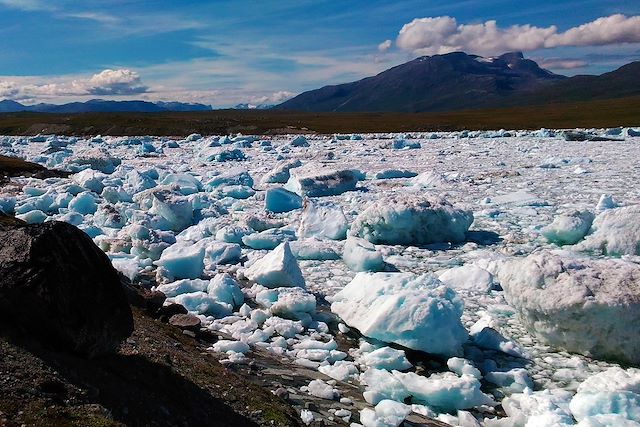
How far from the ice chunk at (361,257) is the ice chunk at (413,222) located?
124cm

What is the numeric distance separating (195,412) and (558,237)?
8207 millimetres

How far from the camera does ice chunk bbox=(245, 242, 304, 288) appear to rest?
9.13m

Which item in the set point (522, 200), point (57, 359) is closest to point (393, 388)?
point (57, 359)

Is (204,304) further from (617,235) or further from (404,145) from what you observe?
(404,145)

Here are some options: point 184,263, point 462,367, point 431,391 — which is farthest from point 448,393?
point 184,263

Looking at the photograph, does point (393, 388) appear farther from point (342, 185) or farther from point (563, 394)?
point (342, 185)

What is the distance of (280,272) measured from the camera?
29.9 ft

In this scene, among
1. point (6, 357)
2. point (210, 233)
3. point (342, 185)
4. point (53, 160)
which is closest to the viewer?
point (6, 357)

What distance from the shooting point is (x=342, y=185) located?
18172 millimetres

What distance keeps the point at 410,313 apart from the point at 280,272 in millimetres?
2825

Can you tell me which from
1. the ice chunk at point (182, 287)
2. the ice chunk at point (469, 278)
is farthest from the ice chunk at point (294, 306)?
the ice chunk at point (469, 278)

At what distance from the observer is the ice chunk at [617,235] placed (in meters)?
9.70

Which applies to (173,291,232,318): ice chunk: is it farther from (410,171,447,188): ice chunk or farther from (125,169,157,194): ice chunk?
(125,169,157,194): ice chunk

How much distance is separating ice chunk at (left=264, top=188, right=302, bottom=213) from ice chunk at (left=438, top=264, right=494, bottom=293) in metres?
6.96
